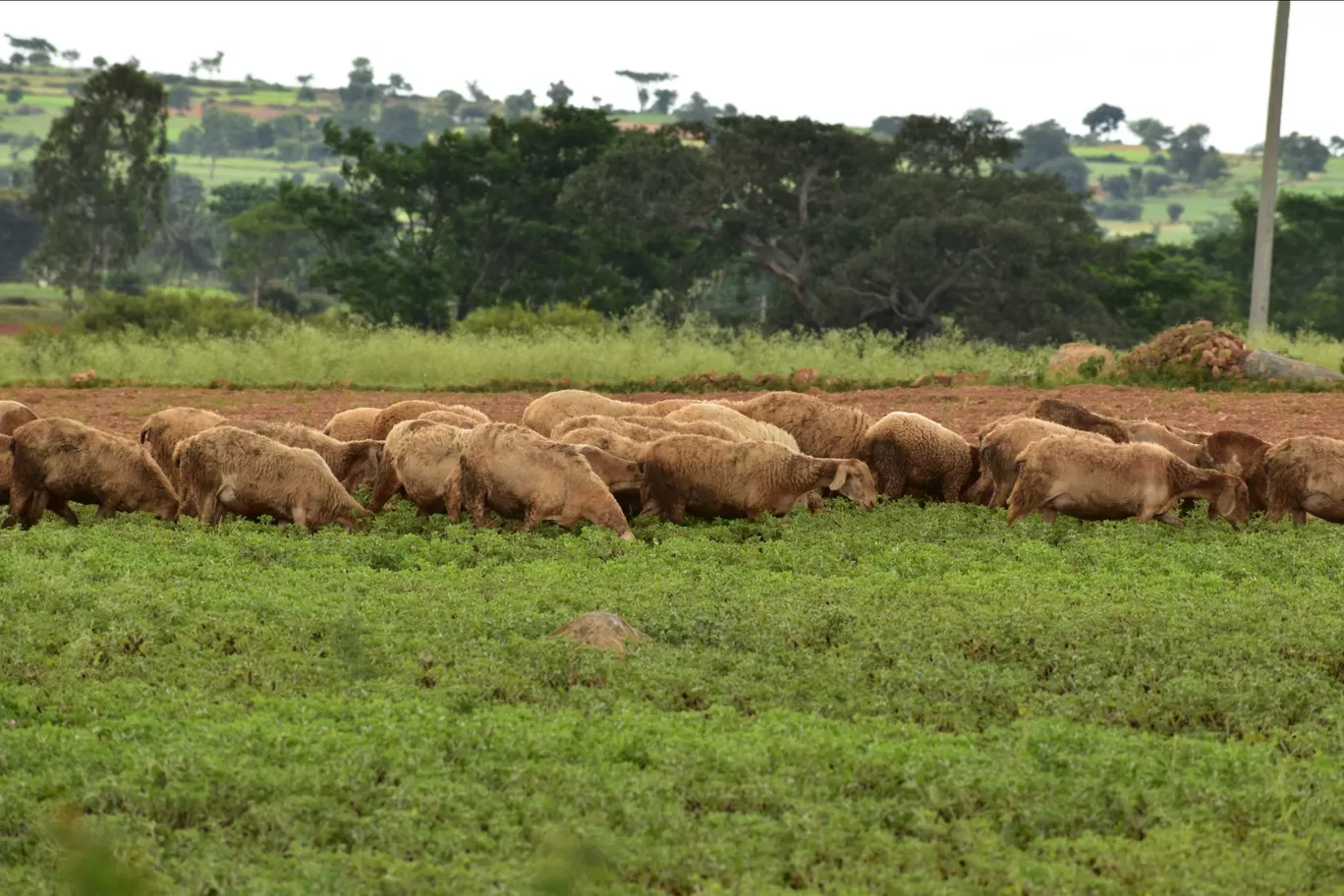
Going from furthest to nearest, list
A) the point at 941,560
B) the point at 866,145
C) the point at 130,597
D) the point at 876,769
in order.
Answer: the point at 866,145
the point at 941,560
the point at 130,597
the point at 876,769

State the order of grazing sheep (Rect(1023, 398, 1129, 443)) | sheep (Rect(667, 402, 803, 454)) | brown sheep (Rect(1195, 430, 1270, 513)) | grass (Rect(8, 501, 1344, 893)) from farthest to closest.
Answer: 1. grazing sheep (Rect(1023, 398, 1129, 443))
2. sheep (Rect(667, 402, 803, 454))
3. brown sheep (Rect(1195, 430, 1270, 513))
4. grass (Rect(8, 501, 1344, 893))

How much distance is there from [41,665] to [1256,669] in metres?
6.33

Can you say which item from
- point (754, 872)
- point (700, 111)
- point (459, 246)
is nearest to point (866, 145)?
point (459, 246)

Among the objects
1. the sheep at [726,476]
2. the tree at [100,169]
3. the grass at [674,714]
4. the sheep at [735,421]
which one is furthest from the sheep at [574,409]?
the tree at [100,169]

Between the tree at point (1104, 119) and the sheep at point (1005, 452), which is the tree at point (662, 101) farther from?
the sheep at point (1005, 452)

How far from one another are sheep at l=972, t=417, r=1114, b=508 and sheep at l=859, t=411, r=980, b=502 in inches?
8.4

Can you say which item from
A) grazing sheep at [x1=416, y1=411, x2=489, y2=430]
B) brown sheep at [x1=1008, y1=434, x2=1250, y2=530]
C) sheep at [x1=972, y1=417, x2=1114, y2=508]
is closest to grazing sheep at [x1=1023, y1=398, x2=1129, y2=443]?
sheep at [x1=972, y1=417, x2=1114, y2=508]

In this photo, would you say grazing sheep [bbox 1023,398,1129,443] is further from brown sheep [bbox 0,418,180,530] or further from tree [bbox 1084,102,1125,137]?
tree [bbox 1084,102,1125,137]

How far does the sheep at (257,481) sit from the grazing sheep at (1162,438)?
6933mm

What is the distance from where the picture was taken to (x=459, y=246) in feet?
154

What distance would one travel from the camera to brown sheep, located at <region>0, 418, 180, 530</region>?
12164 mm

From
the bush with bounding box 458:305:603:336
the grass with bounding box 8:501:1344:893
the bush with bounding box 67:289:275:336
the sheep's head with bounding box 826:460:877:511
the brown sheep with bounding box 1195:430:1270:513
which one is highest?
the brown sheep with bounding box 1195:430:1270:513

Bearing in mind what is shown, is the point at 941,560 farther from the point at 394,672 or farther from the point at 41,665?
the point at 41,665

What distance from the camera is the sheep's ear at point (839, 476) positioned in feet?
42.7
